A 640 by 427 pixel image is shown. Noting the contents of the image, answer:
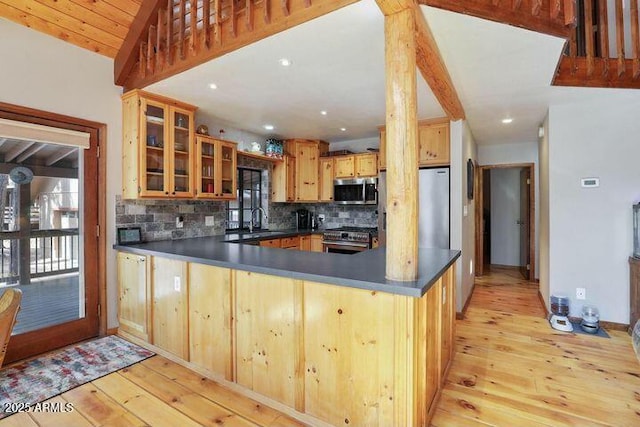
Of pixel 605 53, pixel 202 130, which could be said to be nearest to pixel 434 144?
pixel 605 53

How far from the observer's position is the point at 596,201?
11.0ft

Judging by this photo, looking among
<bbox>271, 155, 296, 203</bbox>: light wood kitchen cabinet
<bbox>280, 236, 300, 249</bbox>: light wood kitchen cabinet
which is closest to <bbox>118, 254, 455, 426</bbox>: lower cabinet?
A: <bbox>280, 236, 300, 249</bbox>: light wood kitchen cabinet

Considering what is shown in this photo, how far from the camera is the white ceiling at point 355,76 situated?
6.57 ft

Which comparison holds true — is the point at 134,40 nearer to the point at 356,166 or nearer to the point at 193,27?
the point at 193,27

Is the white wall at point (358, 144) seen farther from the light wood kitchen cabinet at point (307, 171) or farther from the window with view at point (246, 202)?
the window with view at point (246, 202)

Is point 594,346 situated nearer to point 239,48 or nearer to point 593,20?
point 593,20

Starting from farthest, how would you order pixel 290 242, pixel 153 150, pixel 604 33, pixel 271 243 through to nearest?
1. pixel 290 242
2. pixel 271 243
3. pixel 153 150
4. pixel 604 33

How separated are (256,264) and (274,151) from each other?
315 cm

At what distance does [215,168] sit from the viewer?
3820mm

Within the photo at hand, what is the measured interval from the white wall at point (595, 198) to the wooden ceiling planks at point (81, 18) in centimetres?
448

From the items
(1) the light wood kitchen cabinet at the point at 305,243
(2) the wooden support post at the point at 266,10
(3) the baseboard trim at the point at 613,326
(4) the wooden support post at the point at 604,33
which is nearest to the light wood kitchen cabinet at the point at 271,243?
(1) the light wood kitchen cabinet at the point at 305,243

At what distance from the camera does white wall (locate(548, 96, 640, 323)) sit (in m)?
3.24

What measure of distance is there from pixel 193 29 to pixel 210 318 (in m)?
2.29

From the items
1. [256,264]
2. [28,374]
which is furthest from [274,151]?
[28,374]
